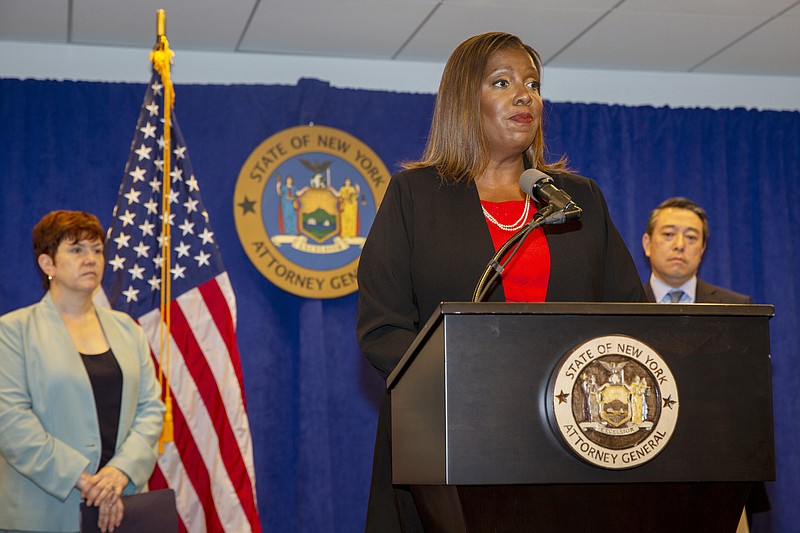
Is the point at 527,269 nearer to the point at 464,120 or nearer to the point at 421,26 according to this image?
the point at 464,120

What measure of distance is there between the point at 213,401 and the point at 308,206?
1.27 metres

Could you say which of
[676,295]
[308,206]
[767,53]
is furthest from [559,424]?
[767,53]

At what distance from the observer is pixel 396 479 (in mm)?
1668

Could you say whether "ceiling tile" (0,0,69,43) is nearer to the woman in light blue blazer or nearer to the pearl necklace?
the woman in light blue blazer

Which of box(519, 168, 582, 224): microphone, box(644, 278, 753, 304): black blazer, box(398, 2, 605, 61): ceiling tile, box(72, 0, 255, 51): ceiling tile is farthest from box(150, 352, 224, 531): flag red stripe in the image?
box(519, 168, 582, 224): microphone

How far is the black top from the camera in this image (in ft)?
12.3

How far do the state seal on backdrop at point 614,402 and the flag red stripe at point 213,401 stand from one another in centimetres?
350

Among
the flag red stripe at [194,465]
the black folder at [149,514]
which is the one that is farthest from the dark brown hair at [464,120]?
the flag red stripe at [194,465]

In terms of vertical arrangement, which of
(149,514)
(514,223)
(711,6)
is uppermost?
(711,6)

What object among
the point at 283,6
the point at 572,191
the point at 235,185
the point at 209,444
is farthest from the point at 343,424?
the point at 572,191

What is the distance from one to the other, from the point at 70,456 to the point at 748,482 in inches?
110

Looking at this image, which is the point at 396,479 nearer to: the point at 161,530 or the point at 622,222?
the point at 161,530

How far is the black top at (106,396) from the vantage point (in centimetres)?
374

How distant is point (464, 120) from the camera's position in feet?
6.85
